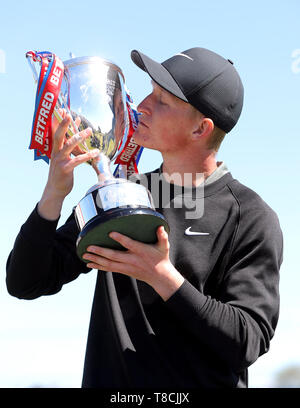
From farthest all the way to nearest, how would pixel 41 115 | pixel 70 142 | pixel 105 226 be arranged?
pixel 41 115 → pixel 70 142 → pixel 105 226

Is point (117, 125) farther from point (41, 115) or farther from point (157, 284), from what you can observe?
point (157, 284)

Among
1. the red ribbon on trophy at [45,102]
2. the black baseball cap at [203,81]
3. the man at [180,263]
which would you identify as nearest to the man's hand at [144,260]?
the man at [180,263]

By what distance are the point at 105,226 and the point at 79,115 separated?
0.94m

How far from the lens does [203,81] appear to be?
12.0 feet

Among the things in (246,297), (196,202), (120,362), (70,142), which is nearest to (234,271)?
(246,297)

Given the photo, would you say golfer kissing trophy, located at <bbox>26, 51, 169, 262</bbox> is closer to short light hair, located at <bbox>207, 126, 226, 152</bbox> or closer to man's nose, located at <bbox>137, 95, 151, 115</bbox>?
man's nose, located at <bbox>137, 95, 151, 115</bbox>

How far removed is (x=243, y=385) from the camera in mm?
3348

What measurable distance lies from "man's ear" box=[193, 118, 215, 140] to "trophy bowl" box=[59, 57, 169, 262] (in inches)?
16.1

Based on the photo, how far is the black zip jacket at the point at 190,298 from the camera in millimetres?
3051

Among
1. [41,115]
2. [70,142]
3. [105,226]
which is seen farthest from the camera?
[41,115]

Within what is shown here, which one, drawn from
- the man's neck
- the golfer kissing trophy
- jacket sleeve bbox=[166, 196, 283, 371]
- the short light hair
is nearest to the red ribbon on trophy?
the golfer kissing trophy

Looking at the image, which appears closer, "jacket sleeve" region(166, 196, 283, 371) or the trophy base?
the trophy base

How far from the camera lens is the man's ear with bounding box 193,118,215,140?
144 inches

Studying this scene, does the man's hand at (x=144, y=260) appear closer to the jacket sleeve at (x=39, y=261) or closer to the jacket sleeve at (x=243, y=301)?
the jacket sleeve at (x=243, y=301)
